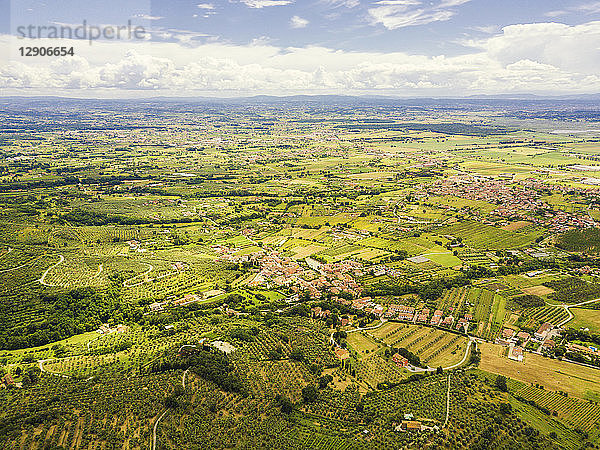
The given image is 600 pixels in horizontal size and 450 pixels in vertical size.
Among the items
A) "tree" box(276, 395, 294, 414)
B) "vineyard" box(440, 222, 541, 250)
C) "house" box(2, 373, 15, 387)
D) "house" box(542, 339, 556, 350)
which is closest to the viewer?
"tree" box(276, 395, 294, 414)

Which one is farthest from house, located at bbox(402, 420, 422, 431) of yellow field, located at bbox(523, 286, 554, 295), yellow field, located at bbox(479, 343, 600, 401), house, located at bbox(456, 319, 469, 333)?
yellow field, located at bbox(523, 286, 554, 295)

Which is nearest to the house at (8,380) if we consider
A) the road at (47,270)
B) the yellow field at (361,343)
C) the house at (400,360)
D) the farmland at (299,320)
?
the farmland at (299,320)

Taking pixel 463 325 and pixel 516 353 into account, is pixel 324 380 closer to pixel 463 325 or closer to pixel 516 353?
pixel 463 325

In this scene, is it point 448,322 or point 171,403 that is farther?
point 448,322

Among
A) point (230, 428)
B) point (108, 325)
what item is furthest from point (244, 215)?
point (230, 428)

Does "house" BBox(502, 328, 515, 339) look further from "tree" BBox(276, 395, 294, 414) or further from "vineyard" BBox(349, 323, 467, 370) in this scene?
"tree" BBox(276, 395, 294, 414)

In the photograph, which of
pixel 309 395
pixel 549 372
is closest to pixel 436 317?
pixel 549 372

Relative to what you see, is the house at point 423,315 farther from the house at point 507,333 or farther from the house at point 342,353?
the house at point 342,353

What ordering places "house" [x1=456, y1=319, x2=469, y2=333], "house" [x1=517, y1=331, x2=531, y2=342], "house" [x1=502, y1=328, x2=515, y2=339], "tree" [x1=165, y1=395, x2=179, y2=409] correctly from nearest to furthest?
"tree" [x1=165, y1=395, x2=179, y2=409]
"house" [x1=517, y1=331, x2=531, y2=342]
"house" [x1=502, y1=328, x2=515, y2=339]
"house" [x1=456, y1=319, x2=469, y2=333]
